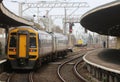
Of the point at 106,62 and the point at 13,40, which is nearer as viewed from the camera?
the point at 106,62

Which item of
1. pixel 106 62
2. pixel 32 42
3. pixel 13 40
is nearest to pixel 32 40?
pixel 32 42

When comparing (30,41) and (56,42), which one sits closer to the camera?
(30,41)

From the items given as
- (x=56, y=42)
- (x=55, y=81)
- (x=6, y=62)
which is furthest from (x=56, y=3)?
(x=55, y=81)

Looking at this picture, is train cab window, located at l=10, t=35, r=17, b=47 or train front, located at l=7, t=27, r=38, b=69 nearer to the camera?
train front, located at l=7, t=27, r=38, b=69

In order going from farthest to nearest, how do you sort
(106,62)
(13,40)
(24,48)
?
(13,40) < (24,48) < (106,62)

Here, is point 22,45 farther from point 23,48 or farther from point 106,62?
point 106,62

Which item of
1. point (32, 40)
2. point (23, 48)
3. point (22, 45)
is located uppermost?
point (32, 40)

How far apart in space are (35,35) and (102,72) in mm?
6564

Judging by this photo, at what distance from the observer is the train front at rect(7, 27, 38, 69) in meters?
22.2

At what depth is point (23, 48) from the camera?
882 inches

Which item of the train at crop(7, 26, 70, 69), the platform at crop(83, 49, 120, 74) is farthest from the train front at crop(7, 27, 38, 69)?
the platform at crop(83, 49, 120, 74)

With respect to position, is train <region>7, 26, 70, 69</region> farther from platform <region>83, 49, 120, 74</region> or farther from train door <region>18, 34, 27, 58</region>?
platform <region>83, 49, 120, 74</region>

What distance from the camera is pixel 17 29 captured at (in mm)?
22688

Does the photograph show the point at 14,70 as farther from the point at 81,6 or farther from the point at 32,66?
the point at 81,6
